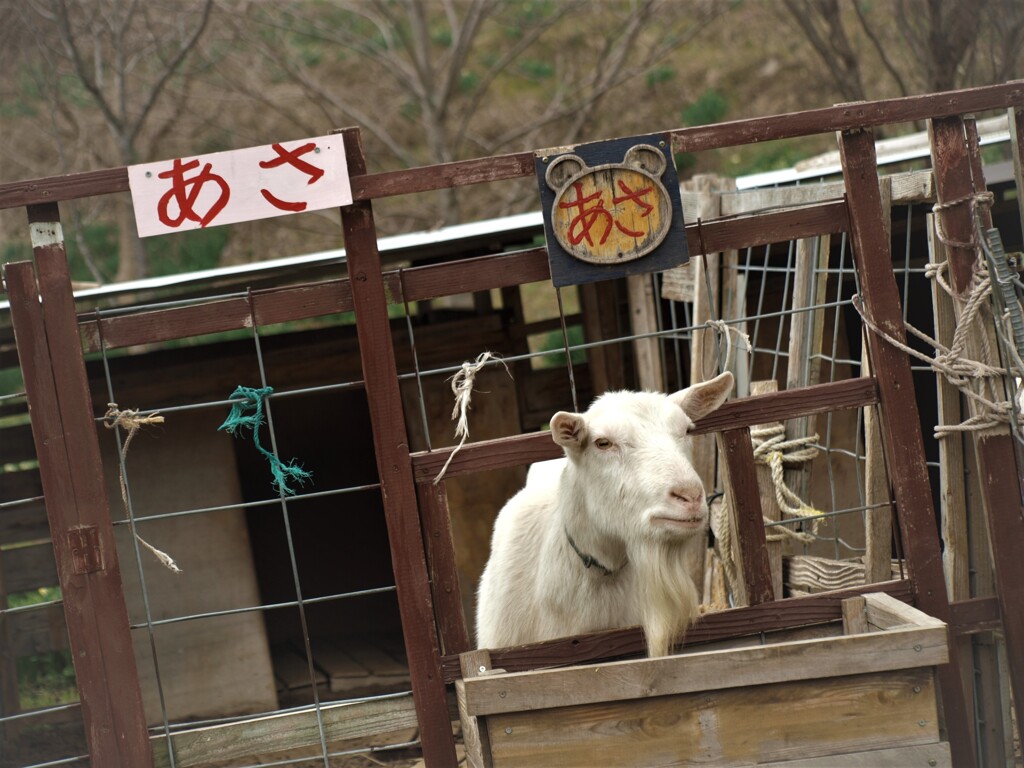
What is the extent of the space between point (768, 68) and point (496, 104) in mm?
4878

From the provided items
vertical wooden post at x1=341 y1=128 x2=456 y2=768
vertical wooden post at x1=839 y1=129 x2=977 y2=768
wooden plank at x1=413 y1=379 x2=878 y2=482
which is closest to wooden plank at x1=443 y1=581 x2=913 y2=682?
vertical wooden post at x1=341 y1=128 x2=456 y2=768

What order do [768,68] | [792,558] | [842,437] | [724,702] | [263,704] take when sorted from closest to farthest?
[724,702] < [792,558] < [842,437] < [263,704] < [768,68]

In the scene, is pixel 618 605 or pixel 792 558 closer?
pixel 618 605

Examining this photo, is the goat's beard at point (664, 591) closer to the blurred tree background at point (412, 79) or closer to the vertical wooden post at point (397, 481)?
the vertical wooden post at point (397, 481)

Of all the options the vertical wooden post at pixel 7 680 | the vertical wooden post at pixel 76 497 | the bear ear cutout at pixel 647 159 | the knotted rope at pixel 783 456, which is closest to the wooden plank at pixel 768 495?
the knotted rope at pixel 783 456

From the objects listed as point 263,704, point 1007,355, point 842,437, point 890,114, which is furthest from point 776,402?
point 263,704

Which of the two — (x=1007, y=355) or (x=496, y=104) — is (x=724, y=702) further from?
(x=496, y=104)

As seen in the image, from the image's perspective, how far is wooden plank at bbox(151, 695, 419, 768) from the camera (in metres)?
3.63

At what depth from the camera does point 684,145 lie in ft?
11.4

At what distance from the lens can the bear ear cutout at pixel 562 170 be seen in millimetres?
3389

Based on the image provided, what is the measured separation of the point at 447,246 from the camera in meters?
Result: 6.80

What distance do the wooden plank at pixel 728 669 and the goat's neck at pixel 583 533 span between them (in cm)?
61

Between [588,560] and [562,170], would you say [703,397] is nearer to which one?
[588,560]

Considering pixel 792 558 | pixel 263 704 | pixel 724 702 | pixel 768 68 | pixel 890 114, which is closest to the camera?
pixel 724 702
